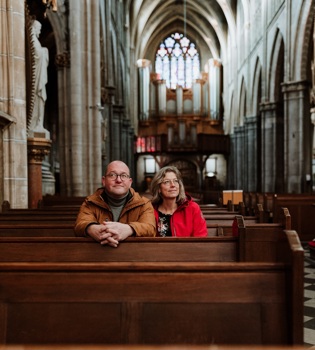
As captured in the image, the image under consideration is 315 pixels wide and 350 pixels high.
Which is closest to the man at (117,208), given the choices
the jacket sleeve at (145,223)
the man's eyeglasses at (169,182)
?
the jacket sleeve at (145,223)

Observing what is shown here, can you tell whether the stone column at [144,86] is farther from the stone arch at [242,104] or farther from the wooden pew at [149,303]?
the wooden pew at [149,303]

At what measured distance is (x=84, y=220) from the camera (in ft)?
9.98

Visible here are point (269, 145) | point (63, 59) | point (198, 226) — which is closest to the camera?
point (198, 226)

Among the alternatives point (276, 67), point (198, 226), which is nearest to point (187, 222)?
point (198, 226)

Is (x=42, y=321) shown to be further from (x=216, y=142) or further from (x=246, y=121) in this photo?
(x=216, y=142)

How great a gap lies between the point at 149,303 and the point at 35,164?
7135mm

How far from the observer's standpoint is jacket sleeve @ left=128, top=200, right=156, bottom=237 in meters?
2.98

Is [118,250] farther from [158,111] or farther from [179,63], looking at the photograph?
[179,63]

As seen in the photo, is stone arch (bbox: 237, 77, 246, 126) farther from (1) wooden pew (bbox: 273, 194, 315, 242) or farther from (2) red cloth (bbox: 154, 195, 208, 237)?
(2) red cloth (bbox: 154, 195, 208, 237)

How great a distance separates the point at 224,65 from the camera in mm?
33469

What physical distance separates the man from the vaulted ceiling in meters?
26.5

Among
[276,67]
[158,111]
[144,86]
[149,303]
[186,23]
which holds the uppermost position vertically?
[186,23]

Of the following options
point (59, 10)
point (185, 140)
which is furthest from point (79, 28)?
point (185, 140)

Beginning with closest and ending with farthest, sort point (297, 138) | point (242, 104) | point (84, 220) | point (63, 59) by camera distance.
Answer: point (84, 220) → point (63, 59) → point (297, 138) → point (242, 104)
